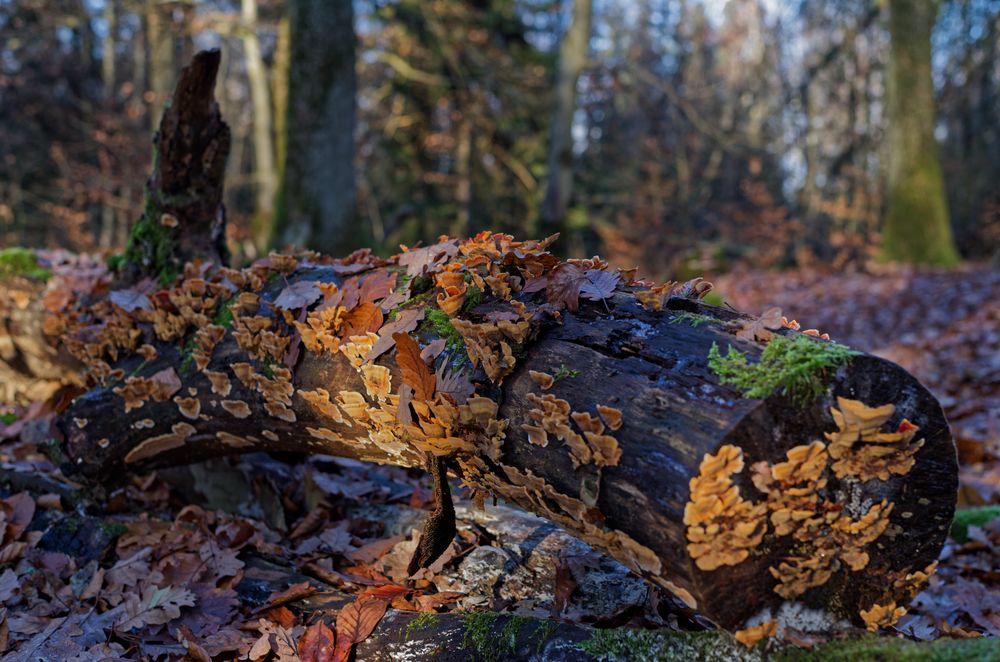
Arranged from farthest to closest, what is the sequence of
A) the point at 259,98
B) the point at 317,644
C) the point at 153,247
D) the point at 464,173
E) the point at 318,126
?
the point at 259,98 < the point at 464,173 < the point at 318,126 < the point at 153,247 < the point at 317,644

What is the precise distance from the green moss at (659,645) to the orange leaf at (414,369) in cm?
81

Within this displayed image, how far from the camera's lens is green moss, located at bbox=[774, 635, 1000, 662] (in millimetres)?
1467

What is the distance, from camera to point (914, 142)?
12484 mm

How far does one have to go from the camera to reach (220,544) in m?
2.65

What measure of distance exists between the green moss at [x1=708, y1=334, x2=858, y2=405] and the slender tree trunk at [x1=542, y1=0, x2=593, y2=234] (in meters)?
11.0

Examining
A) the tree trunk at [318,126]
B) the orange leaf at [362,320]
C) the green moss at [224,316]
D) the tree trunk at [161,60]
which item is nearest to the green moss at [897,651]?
the orange leaf at [362,320]

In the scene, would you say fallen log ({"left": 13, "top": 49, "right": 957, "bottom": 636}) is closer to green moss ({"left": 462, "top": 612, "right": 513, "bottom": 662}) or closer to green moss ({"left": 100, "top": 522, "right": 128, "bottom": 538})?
green moss ({"left": 462, "top": 612, "right": 513, "bottom": 662})

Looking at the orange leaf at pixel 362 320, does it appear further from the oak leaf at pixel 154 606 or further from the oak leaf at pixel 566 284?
the oak leaf at pixel 154 606

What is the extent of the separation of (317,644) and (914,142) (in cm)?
1407

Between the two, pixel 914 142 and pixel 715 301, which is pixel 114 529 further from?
pixel 914 142

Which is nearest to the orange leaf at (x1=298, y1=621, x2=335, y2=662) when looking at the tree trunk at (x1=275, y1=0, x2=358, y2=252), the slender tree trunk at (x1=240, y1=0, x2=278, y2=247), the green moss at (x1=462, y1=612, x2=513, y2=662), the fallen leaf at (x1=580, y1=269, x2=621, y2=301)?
the green moss at (x1=462, y1=612, x2=513, y2=662)

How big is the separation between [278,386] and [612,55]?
11140 mm

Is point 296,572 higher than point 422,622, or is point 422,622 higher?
point 422,622

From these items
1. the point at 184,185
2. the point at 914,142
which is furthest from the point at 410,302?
the point at 914,142
